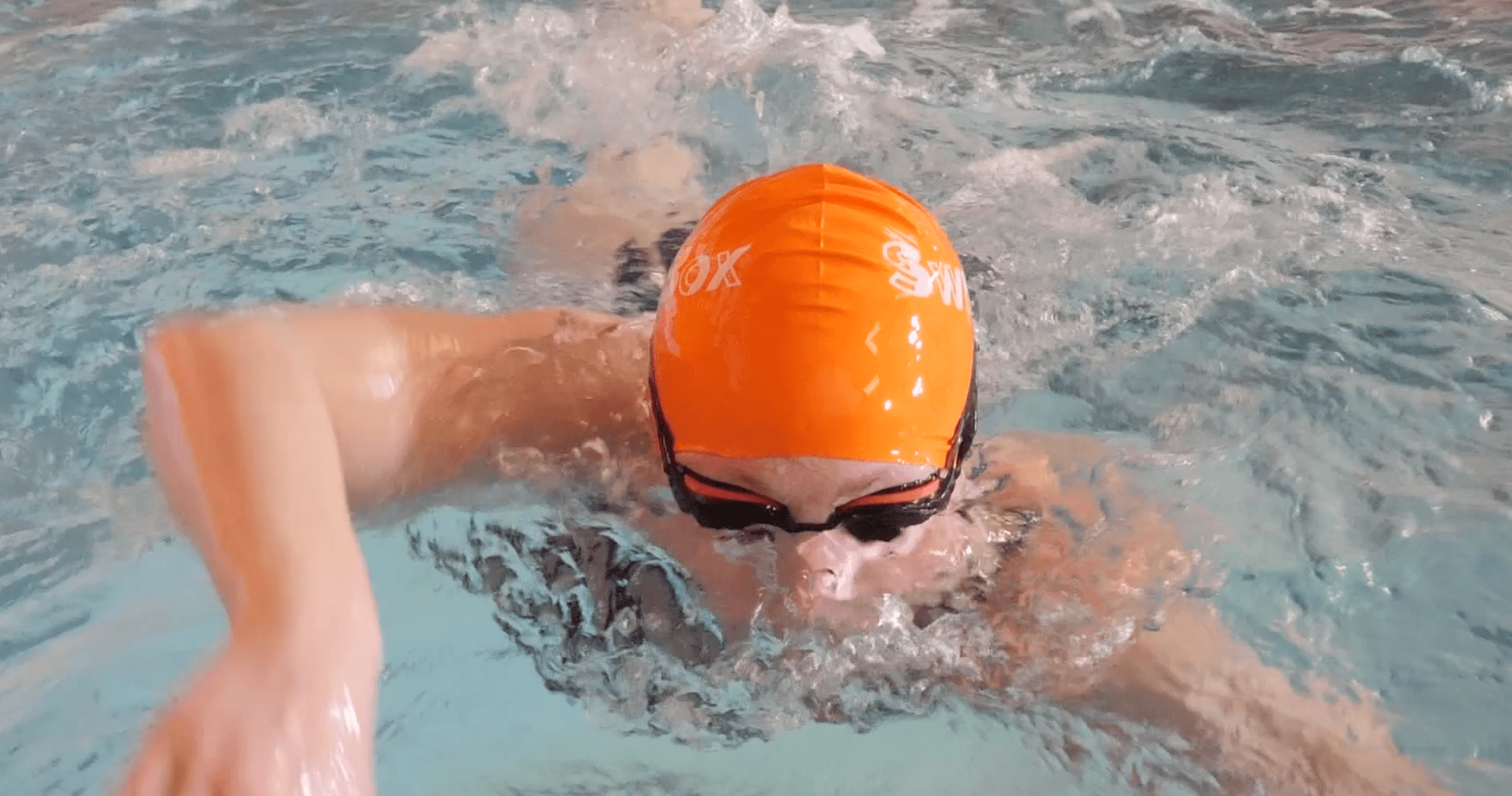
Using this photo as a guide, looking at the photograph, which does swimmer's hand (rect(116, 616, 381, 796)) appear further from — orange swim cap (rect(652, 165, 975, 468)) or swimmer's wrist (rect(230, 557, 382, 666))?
orange swim cap (rect(652, 165, 975, 468))

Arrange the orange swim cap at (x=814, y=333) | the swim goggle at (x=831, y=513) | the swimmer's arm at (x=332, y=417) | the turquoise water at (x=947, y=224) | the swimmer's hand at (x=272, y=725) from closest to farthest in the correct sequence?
the swimmer's hand at (x=272, y=725)
the swimmer's arm at (x=332, y=417)
the orange swim cap at (x=814, y=333)
the swim goggle at (x=831, y=513)
the turquoise water at (x=947, y=224)

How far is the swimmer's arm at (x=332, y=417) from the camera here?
4.46 ft

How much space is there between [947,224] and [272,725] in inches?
113

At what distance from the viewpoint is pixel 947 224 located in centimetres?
367

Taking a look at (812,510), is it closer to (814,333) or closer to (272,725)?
(814,333)

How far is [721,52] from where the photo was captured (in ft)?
15.5

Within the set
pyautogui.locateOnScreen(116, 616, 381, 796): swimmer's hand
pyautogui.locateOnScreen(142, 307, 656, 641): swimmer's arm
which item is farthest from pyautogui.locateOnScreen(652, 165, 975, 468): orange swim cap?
pyautogui.locateOnScreen(116, 616, 381, 796): swimmer's hand

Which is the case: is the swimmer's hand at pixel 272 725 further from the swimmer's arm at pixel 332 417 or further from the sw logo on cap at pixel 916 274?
the sw logo on cap at pixel 916 274

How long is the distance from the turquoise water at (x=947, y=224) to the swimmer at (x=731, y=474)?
6.2 inches

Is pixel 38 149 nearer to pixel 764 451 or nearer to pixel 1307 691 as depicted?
pixel 764 451

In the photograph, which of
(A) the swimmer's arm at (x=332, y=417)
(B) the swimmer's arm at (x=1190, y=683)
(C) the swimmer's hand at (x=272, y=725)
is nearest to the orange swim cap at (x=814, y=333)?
(A) the swimmer's arm at (x=332, y=417)

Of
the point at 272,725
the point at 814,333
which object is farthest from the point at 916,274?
the point at 272,725

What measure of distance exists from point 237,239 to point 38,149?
120 cm

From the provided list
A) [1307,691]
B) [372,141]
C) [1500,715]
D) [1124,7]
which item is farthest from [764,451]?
[1124,7]
